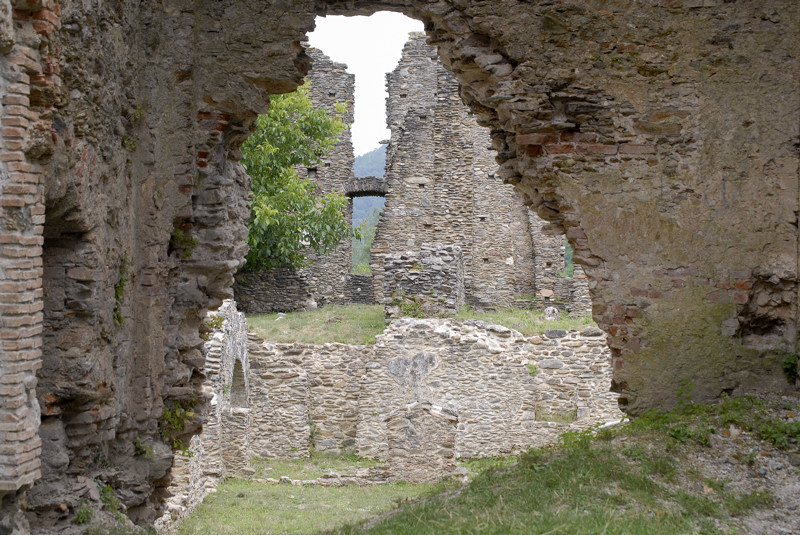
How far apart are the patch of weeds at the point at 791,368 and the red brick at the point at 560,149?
233 cm

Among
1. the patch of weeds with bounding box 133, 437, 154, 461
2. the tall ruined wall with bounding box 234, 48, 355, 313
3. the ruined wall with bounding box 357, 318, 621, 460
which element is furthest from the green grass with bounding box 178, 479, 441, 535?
the tall ruined wall with bounding box 234, 48, 355, 313

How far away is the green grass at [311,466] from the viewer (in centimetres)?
1315

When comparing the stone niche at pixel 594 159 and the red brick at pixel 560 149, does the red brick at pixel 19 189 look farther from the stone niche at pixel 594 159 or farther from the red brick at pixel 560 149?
the red brick at pixel 560 149

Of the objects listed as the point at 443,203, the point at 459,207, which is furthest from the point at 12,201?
the point at 459,207

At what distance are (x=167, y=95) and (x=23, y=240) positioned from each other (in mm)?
2829

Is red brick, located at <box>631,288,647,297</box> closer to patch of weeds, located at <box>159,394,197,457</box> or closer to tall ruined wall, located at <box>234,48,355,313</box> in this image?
patch of weeds, located at <box>159,394,197,457</box>

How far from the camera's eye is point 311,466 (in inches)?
548

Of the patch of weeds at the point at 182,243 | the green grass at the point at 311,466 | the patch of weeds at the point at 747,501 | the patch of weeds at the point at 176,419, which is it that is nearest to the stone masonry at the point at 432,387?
the green grass at the point at 311,466

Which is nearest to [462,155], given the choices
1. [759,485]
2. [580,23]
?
[580,23]

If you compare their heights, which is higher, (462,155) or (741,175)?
(462,155)

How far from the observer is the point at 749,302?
6625 millimetres

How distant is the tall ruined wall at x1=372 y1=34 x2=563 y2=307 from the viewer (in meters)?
23.3

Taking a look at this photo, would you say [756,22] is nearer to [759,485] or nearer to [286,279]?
[759,485]

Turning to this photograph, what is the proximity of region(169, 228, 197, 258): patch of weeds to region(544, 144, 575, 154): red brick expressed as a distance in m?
3.08
